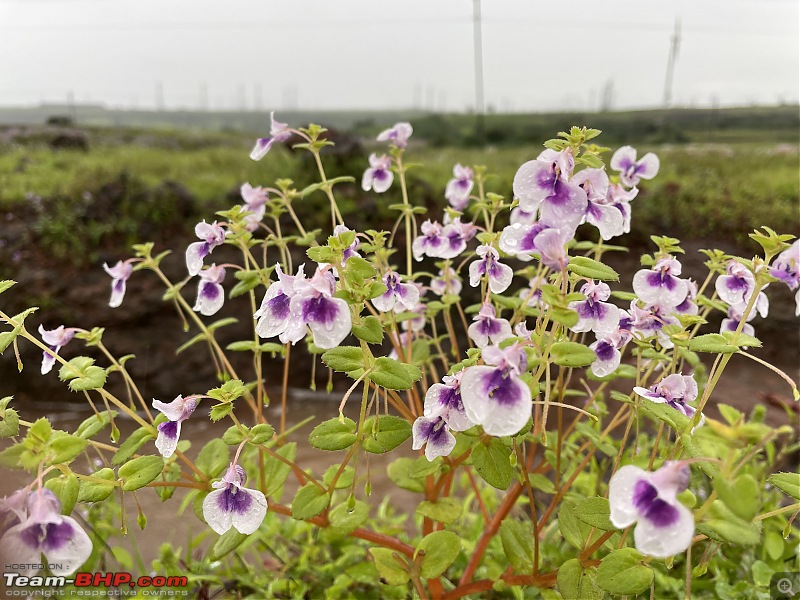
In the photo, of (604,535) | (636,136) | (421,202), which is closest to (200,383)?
(421,202)

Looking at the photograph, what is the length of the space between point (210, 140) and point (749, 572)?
248 inches

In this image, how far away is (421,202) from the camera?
3.38m

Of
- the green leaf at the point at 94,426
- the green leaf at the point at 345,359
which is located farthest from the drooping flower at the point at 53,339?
the green leaf at the point at 345,359

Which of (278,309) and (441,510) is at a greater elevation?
(278,309)

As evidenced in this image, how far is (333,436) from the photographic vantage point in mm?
797

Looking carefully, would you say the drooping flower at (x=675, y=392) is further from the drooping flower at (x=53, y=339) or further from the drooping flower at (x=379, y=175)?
the drooping flower at (x=53, y=339)

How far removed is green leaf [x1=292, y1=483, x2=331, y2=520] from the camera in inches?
33.2

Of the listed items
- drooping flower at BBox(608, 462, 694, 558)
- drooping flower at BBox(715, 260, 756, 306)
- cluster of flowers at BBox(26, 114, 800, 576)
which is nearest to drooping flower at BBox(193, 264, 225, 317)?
cluster of flowers at BBox(26, 114, 800, 576)

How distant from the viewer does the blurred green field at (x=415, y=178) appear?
10.9 ft

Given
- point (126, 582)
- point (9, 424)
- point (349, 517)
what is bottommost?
point (126, 582)

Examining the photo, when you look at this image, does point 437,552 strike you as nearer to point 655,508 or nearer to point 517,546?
point 517,546

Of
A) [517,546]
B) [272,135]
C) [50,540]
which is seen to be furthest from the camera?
[272,135]

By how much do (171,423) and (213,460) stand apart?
256 mm

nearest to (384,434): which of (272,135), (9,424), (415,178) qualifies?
(9,424)
